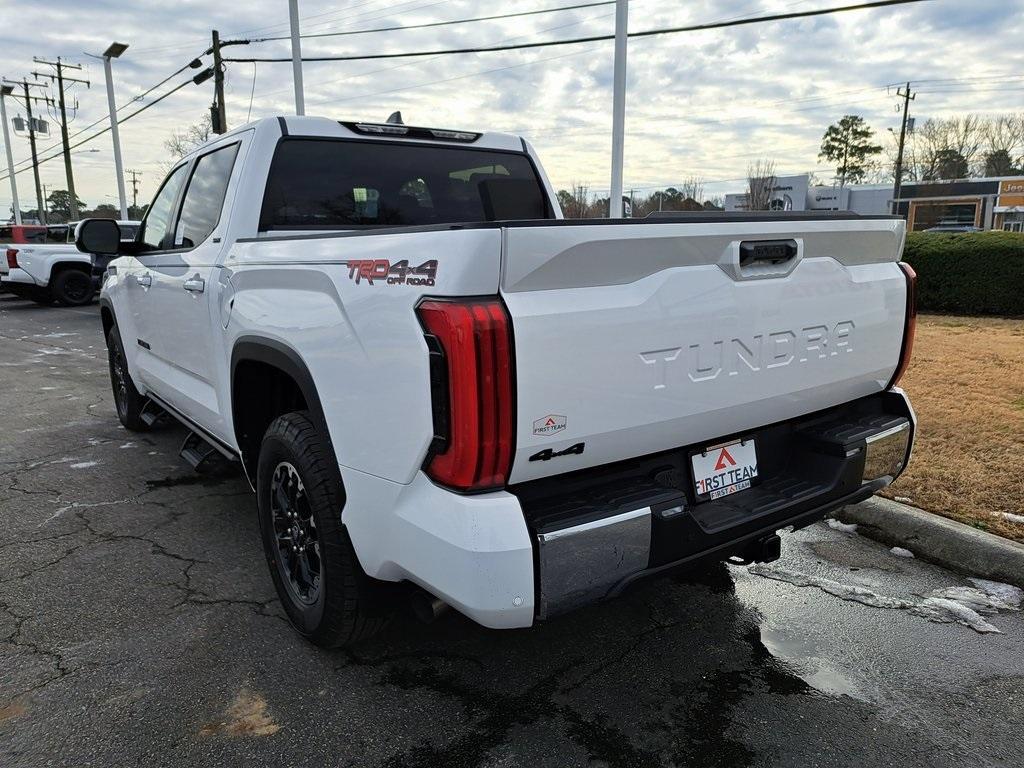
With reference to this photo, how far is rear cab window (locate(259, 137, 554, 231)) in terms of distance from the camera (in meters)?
3.57

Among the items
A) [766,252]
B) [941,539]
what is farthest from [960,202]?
[766,252]

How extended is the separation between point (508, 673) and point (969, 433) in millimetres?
3957

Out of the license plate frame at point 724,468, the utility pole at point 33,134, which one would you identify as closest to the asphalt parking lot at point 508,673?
the license plate frame at point 724,468

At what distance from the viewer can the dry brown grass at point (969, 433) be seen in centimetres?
397

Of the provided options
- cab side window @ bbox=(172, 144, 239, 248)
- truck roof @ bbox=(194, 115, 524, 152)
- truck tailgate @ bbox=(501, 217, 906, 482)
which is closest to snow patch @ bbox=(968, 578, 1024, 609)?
truck tailgate @ bbox=(501, 217, 906, 482)

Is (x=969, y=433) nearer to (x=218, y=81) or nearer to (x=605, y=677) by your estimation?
(x=605, y=677)

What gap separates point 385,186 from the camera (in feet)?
12.6

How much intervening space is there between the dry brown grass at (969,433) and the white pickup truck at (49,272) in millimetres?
15895

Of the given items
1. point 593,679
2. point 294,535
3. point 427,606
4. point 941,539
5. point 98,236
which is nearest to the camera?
point 427,606

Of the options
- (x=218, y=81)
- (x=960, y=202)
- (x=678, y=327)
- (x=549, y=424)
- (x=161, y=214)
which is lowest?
(x=549, y=424)

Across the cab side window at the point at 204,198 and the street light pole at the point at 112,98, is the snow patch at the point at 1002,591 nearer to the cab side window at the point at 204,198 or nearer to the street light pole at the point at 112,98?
the cab side window at the point at 204,198

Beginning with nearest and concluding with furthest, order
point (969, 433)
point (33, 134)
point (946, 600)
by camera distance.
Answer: point (946, 600), point (969, 433), point (33, 134)

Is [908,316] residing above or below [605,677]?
above

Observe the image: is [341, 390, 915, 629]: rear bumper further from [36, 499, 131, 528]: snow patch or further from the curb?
[36, 499, 131, 528]: snow patch
